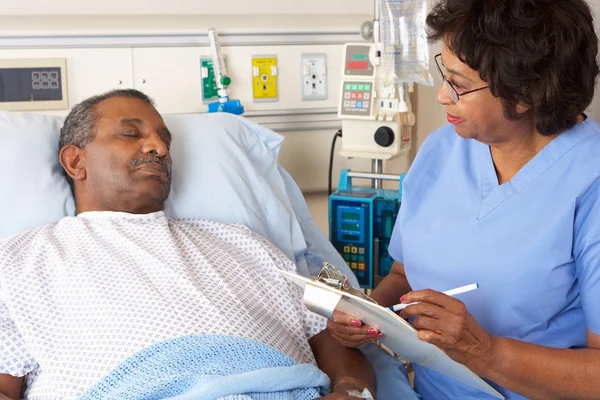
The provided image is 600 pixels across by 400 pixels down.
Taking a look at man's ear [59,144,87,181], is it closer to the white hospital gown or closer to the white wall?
the white hospital gown

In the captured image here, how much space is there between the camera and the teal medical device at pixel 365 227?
2305mm

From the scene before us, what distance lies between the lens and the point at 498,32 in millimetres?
1334

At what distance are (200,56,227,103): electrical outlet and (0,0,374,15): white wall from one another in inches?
7.6

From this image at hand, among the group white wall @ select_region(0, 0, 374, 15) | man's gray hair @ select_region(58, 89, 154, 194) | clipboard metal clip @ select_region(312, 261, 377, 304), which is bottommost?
clipboard metal clip @ select_region(312, 261, 377, 304)

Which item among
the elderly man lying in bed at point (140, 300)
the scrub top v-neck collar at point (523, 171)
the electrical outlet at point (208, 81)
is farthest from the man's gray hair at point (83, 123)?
the scrub top v-neck collar at point (523, 171)

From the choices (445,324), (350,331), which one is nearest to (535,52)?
(445,324)

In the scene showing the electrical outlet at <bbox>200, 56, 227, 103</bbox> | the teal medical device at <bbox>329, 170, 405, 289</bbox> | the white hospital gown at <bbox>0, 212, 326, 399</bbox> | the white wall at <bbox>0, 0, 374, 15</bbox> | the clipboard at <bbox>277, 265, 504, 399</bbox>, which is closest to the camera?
the clipboard at <bbox>277, 265, 504, 399</bbox>

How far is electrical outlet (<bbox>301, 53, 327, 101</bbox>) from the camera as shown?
268 centimetres

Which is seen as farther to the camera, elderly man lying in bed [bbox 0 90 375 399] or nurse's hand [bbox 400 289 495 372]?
elderly man lying in bed [bbox 0 90 375 399]

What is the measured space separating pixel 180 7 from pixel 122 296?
4.49ft

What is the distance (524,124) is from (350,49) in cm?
107

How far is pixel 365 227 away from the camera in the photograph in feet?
7.64

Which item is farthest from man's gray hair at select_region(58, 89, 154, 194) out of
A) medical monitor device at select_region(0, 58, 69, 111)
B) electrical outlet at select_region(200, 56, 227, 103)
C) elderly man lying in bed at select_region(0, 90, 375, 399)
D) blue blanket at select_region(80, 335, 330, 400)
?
blue blanket at select_region(80, 335, 330, 400)

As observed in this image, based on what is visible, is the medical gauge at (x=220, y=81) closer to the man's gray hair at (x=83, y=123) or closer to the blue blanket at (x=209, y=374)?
the man's gray hair at (x=83, y=123)
